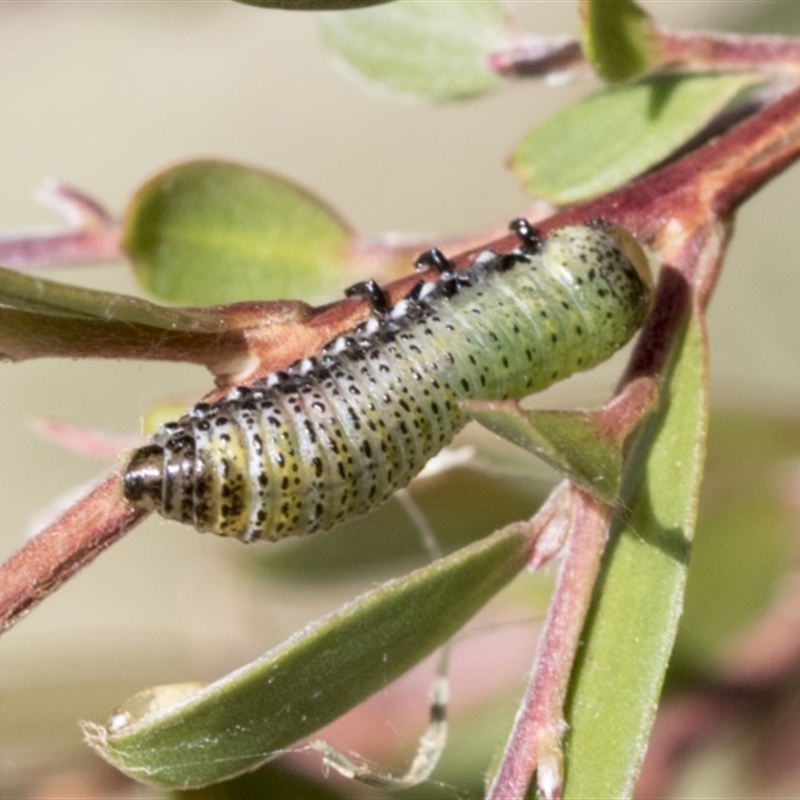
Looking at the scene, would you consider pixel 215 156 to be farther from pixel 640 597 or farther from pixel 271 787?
pixel 640 597

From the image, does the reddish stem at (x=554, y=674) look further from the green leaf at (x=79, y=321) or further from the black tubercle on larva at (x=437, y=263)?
the green leaf at (x=79, y=321)

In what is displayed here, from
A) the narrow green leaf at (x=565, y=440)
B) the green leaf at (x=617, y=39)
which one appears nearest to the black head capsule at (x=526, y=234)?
the green leaf at (x=617, y=39)

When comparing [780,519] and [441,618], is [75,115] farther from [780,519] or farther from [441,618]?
[441,618]

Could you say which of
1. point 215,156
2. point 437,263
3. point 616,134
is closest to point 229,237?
point 437,263

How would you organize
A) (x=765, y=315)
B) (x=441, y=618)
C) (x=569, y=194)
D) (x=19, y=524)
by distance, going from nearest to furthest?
1. (x=441, y=618)
2. (x=569, y=194)
3. (x=765, y=315)
4. (x=19, y=524)

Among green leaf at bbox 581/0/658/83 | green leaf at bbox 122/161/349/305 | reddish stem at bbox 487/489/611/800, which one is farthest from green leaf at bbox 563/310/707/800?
green leaf at bbox 122/161/349/305

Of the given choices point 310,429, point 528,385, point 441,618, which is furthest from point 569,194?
point 441,618

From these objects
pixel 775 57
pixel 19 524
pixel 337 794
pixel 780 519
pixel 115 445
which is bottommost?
pixel 19 524

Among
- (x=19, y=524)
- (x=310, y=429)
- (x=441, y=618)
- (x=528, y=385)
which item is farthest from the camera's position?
(x=19, y=524)
